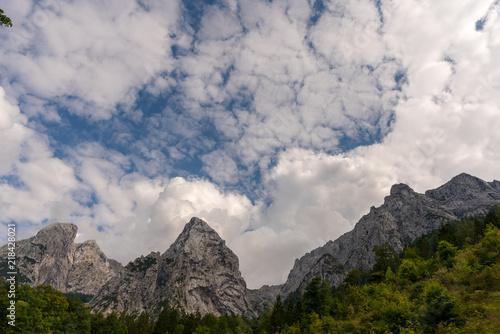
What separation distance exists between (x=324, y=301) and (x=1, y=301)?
66321mm

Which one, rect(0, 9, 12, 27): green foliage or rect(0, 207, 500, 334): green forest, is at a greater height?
rect(0, 9, 12, 27): green foliage

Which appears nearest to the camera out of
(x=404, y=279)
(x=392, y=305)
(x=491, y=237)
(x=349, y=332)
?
(x=392, y=305)

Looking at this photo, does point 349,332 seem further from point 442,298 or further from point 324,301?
point 324,301

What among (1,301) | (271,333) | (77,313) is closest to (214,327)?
(271,333)

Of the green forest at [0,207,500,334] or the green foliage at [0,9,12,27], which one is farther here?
the green forest at [0,207,500,334]

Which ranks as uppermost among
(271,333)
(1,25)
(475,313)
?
(1,25)

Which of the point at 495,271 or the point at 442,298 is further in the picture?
the point at 495,271

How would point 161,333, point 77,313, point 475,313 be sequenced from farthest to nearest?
point 161,333, point 77,313, point 475,313

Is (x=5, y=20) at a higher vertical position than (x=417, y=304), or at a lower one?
higher

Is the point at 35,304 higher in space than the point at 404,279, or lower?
higher

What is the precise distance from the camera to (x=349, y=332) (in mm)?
28953

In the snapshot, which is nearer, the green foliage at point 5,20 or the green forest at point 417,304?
the green foliage at point 5,20

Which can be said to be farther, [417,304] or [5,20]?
[417,304]

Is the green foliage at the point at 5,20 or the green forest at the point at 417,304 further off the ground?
the green foliage at the point at 5,20
